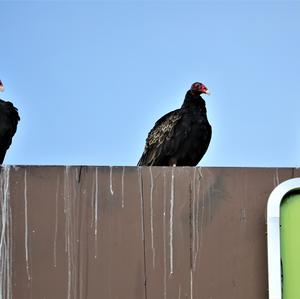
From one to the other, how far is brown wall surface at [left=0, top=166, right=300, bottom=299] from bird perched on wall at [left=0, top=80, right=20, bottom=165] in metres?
2.36

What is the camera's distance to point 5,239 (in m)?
4.23

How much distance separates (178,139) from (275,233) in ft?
10.4

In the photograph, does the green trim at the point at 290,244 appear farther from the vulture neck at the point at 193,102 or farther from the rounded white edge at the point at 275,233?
the vulture neck at the point at 193,102

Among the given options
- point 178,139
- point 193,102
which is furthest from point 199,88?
point 178,139

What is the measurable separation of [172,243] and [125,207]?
366 mm

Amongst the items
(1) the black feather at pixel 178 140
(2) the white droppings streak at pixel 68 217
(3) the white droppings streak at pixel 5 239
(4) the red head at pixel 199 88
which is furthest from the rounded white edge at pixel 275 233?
(4) the red head at pixel 199 88

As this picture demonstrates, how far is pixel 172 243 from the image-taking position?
4254 mm

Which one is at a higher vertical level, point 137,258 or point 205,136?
point 205,136

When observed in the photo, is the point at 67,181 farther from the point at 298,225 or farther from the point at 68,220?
the point at 298,225

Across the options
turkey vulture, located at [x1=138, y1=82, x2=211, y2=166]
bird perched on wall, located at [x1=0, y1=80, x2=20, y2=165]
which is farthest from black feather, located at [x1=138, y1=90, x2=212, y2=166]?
bird perched on wall, located at [x1=0, y1=80, x2=20, y2=165]

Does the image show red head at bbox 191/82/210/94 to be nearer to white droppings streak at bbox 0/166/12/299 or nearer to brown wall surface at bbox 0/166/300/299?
brown wall surface at bbox 0/166/300/299

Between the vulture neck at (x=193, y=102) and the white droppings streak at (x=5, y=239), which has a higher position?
the vulture neck at (x=193, y=102)

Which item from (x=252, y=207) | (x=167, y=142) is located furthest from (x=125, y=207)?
(x=167, y=142)

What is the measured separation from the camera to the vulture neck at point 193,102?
293 inches
